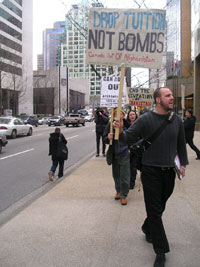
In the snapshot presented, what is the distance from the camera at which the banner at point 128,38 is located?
17.1 ft

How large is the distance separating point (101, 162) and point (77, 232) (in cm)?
670

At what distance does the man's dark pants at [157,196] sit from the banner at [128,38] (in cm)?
218

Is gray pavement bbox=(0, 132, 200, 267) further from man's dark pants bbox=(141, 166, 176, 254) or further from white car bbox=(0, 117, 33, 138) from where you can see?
white car bbox=(0, 117, 33, 138)

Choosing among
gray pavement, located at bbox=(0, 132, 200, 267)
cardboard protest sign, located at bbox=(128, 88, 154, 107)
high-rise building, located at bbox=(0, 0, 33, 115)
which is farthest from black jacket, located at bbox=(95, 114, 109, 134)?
high-rise building, located at bbox=(0, 0, 33, 115)

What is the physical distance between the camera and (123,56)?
5.19 metres

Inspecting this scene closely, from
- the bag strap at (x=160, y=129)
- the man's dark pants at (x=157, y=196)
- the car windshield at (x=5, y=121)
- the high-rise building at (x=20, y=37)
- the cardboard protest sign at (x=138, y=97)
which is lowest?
the man's dark pants at (x=157, y=196)

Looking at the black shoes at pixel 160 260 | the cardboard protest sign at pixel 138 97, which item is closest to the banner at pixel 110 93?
the black shoes at pixel 160 260

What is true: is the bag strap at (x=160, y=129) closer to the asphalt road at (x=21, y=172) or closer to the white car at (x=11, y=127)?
the asphalt road at (x=21, y=172)

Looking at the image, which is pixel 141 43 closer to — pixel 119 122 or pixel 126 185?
pixel 119 122

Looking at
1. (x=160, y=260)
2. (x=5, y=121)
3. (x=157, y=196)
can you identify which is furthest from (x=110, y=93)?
(x=5, y=121)

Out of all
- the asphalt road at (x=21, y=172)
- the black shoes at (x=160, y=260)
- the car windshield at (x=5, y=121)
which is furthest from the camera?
the car windshield at (x=5, y=121)

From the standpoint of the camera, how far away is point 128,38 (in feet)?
17.3

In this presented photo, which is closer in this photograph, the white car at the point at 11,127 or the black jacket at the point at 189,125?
the black jacket at the point at 189,125

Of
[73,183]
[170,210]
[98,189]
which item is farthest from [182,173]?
[73,183]
